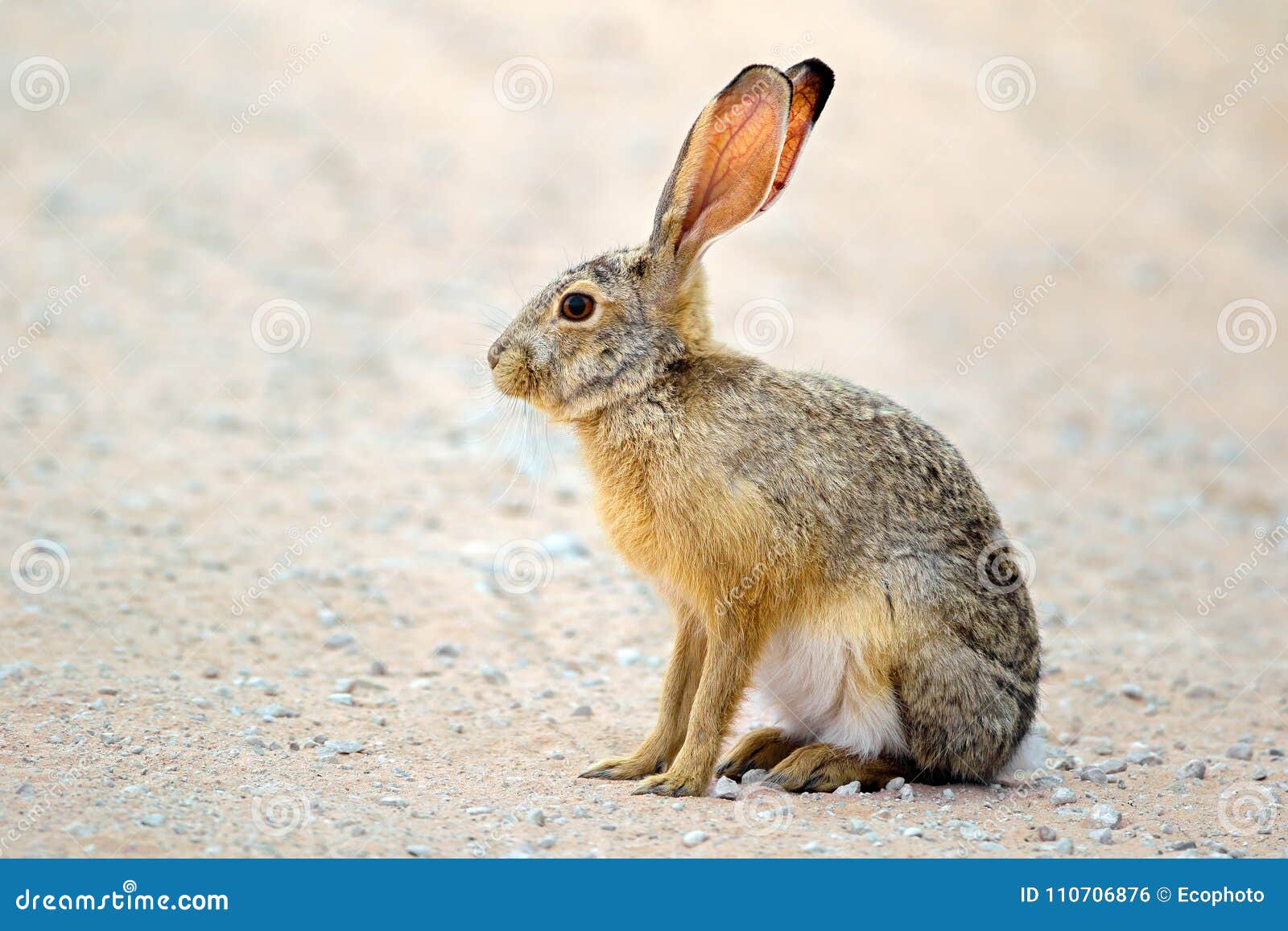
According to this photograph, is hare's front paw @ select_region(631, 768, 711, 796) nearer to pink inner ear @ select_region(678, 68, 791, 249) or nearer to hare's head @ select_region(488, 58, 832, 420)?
hare's head @ select_region(488, 58, 832, 420)

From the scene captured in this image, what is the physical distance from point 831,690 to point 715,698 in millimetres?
511

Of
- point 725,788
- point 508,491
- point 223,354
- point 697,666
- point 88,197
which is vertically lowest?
point 725,788

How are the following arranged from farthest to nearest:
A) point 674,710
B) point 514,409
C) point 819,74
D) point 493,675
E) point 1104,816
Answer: point 493,675
point 514,409
point 674,710
point 819,74
point 1104,816

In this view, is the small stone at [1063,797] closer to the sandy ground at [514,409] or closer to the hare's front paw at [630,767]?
the sandy ground at [514,409]

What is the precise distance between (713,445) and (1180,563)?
6083mm

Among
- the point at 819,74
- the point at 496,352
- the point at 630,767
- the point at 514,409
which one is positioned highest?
the point at 819,74

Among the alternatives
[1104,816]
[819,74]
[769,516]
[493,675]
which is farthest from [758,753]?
[819,74]

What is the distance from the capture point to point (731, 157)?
241 inches

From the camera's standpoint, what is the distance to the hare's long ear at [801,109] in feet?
20.6

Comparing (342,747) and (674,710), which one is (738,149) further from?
(342,747)

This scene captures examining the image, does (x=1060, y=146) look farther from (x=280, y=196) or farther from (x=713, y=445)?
(x=713, y=445)

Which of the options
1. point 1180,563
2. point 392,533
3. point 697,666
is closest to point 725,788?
point 697,666

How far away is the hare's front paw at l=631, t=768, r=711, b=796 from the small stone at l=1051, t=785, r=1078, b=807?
61.7 inches

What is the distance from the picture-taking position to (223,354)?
13.3 m
